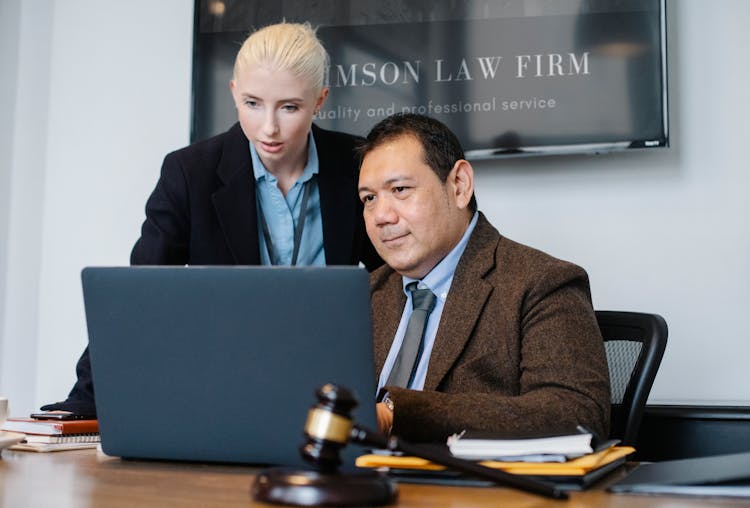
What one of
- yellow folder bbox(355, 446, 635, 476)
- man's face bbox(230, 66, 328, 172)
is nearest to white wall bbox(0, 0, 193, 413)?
man's face bbox(230, 66, 328, 172)

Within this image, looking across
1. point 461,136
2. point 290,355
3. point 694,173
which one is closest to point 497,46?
point 461,136

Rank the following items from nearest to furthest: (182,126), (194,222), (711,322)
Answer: (194,222) < (711,322) < (182,126)

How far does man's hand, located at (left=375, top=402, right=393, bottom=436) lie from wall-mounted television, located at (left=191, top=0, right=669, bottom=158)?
1.64m

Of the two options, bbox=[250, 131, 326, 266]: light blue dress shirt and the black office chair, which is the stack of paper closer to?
the black office chair

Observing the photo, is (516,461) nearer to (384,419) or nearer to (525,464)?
(525,464)

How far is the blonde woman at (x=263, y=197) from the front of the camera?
2.17 metres

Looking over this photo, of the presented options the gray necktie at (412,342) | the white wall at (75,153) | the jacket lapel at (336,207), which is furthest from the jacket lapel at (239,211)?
the white wall at (75,153)

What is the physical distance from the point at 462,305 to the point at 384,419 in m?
0.49

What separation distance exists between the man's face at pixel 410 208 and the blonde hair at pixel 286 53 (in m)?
0.32

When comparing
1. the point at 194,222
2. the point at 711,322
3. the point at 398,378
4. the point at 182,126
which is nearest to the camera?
the point at 398,378

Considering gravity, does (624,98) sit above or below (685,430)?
above

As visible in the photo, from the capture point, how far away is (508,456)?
1.11 m

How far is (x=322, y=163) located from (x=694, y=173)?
1.16 metres

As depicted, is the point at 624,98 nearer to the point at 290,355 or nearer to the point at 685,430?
the point at 685,430
